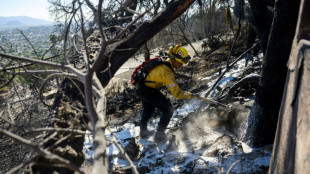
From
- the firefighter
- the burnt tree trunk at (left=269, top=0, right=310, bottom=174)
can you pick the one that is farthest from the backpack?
the burnt tree trunk at (left=269, top=0, right=310, bottom=174)

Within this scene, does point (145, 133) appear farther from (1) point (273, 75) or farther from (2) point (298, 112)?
(2) point (298, 112)

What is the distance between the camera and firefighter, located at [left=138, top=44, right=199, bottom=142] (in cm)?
384

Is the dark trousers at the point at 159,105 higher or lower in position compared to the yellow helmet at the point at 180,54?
lower

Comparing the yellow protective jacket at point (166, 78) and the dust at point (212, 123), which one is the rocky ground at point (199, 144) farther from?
the yellow protective jacket at point (166, 78)

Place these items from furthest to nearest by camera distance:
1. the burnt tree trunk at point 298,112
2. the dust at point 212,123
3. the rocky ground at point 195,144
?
the dust at point 212,123 → the rocky ground at point 195,144 → the burnt tree trunk at point 298,112

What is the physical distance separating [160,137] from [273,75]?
2409 millimetres

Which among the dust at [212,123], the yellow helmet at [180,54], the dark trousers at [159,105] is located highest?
the yellow helmet at [180,54]

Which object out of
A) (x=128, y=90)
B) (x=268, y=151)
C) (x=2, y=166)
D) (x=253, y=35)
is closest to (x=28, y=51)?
(x=2, y=166)

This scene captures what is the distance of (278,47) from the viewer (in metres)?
2.51

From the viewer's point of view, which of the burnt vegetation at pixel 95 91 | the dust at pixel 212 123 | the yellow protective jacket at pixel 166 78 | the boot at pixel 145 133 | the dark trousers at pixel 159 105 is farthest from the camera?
the boot at pixel 145 133

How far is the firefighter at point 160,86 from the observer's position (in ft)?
12.6

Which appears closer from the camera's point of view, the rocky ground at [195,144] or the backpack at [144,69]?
the rocky ground at [195,144]

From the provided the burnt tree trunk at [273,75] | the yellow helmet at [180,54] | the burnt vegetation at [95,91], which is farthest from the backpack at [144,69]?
the burnt tree trunk at [273,75]

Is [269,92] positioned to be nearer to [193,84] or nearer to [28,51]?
[28,51]
